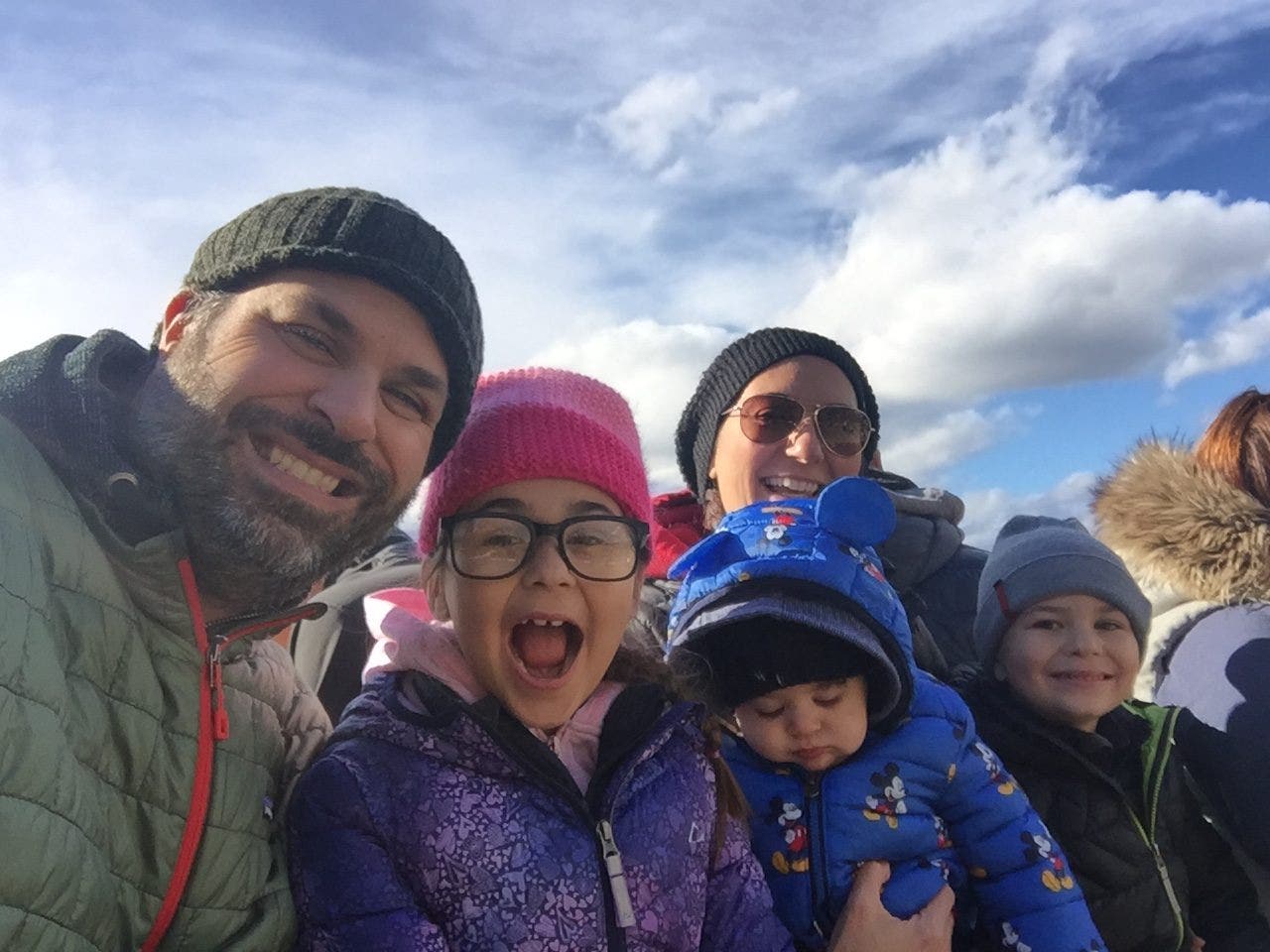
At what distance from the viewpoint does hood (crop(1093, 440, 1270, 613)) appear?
4121 millimetres

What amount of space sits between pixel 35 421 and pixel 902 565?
3.51 meters

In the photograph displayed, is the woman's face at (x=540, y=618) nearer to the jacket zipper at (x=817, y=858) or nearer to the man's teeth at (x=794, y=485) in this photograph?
the jacket zipper at (x=817, y=858)

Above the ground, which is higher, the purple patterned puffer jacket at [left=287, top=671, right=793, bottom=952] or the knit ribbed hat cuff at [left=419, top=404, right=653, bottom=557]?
the knit ribbed hat cuff at [left=419, top=404, right=653, bottom=557]

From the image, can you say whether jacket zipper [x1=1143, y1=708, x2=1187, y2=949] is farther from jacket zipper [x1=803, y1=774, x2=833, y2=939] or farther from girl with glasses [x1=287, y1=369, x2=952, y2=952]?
jacket zipper [x1=803, y1=774, x2=833, y2=939]

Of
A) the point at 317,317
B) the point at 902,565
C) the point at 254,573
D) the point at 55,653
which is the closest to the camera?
the point at 55,653

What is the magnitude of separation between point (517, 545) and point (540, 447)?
297 millimetres

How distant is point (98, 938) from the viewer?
1737mm

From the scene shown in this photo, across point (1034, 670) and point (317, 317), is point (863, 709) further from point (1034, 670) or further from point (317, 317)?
point (317, 317)

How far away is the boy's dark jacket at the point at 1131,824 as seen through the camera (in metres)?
3.25

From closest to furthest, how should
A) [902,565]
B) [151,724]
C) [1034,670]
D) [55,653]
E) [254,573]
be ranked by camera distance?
[55,653]
[151,724]
[254,573]
[1034,670]
[902,565]

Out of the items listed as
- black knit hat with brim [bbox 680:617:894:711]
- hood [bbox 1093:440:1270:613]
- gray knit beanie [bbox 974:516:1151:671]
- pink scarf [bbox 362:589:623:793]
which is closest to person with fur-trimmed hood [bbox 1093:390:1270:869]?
hood [bbox 1093:440:1270:613]

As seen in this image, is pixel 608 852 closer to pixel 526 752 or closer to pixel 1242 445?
pixel 526 752

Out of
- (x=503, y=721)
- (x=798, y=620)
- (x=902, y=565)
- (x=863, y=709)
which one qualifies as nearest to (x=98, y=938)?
(x=503, y=721)

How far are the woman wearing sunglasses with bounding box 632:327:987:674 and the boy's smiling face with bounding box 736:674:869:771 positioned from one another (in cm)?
78
